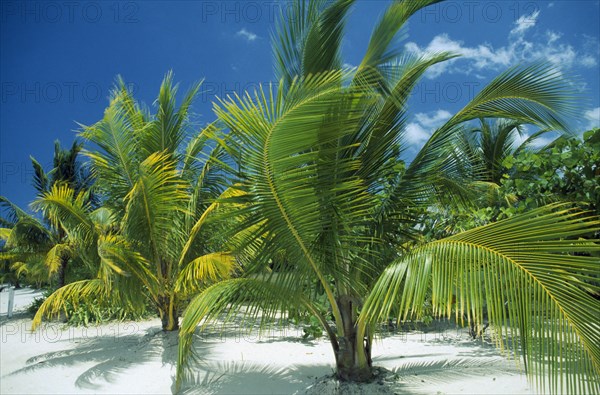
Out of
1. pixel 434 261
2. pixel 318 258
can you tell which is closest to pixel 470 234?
pixel 434 261

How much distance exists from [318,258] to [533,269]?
1799 millimetres

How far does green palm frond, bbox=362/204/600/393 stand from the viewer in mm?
2420

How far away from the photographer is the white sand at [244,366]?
4773 millimetres

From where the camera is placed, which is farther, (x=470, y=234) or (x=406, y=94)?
(x=406, y=94)

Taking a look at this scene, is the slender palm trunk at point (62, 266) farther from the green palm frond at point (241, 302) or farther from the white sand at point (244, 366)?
the green palm frond at point (241, 302)

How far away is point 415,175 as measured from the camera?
4.48m

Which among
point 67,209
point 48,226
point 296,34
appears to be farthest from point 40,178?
point 296,34

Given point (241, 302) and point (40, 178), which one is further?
point (40, 178)

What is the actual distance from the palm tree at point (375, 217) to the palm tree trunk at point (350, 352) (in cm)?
1

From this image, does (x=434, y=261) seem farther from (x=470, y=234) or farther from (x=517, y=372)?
(x=517, y=372)

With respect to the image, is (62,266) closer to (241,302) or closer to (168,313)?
(168,313)

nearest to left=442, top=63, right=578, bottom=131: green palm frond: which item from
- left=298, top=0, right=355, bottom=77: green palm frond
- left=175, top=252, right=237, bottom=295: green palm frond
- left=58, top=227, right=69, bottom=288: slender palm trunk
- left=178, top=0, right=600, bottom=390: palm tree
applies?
left=178, top=0, right=600, bottom=390: palm tree

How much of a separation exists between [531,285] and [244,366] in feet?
14.0

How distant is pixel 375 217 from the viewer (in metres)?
4.55
